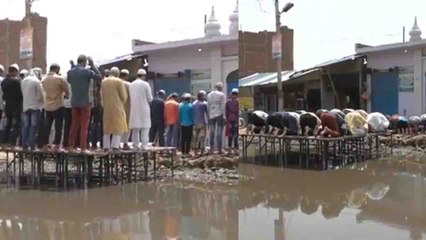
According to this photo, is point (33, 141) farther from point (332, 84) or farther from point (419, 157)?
point (419, 157)

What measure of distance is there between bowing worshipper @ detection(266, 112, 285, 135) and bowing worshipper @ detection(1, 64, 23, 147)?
171 inches

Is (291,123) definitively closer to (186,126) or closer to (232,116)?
(186,126)

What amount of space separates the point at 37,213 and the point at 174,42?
3.89 metres

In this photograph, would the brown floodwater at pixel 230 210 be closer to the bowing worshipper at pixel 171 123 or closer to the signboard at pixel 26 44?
the bowing worshipper at pixel 171 123

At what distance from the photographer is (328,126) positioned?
11.3 meters

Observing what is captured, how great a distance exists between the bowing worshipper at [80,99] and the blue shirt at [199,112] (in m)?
1.89

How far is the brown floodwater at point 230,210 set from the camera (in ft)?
18.6

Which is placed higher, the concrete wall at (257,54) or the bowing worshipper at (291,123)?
the concrete wall at (257,54)

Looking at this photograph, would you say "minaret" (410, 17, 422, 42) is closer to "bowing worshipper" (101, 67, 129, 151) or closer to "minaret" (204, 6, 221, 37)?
"minaret" (204, 6, 221, 37)

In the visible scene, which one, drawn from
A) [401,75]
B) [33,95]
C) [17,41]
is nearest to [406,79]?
[401,75]

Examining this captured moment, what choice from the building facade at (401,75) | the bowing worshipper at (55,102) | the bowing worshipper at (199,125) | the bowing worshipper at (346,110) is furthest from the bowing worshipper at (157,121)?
the building facade at (401,75)

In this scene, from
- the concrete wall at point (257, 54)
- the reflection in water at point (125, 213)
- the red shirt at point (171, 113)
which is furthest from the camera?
the red shirt at point (171, 113)

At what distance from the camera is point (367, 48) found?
1500 cm

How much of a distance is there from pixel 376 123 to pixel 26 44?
784 centimetres
